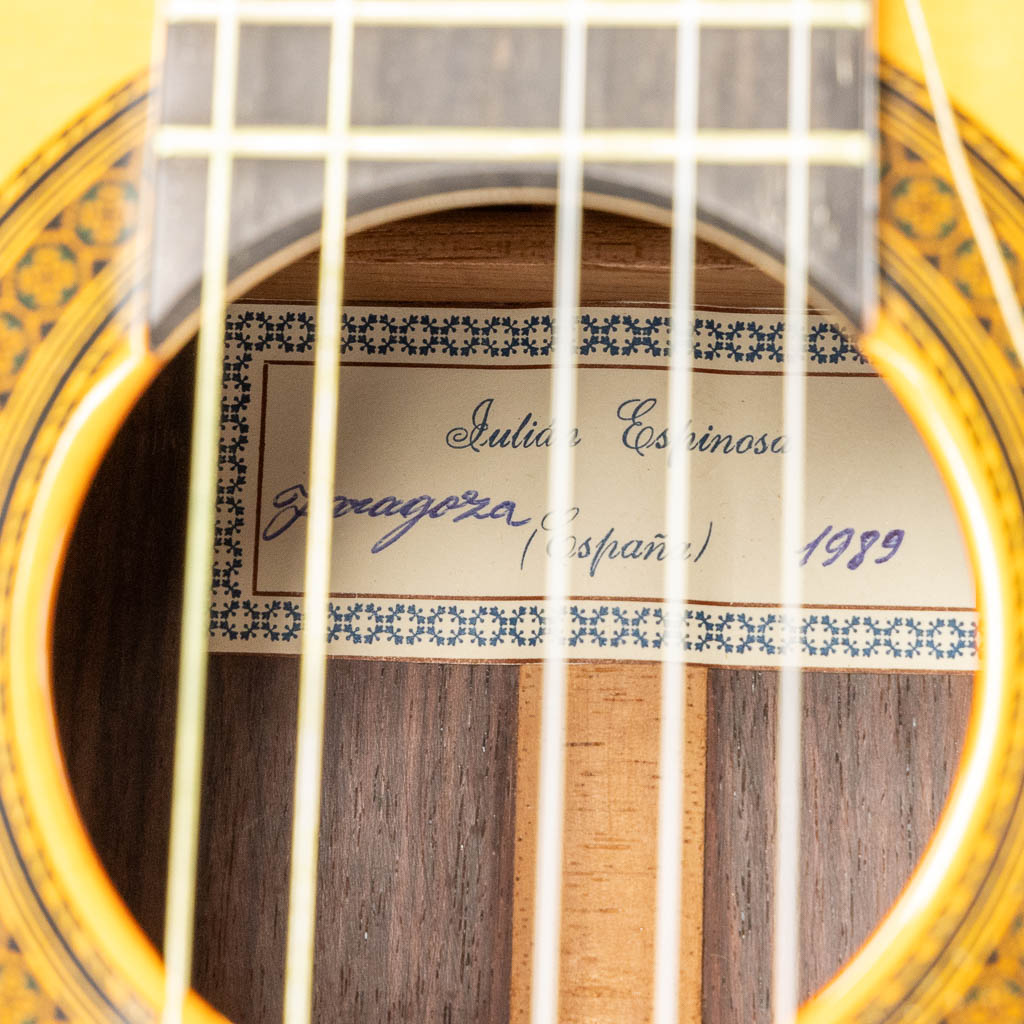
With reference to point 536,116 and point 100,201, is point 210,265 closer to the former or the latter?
point 100,201

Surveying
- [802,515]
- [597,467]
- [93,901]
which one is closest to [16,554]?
[93,901]

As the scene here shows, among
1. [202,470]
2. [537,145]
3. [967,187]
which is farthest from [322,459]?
[967,187]

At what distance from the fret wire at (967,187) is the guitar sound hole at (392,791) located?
0.47 meters

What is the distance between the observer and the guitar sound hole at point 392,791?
4.03 ft

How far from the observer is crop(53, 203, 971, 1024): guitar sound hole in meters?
→ 1.23

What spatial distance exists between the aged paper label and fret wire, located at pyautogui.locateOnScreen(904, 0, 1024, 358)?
0.54m

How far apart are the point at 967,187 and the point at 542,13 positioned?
29cm

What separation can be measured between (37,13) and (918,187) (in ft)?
1.93
